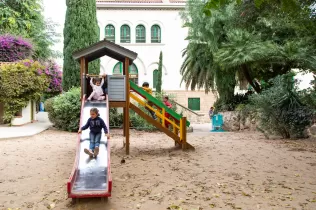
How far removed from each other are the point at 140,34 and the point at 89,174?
2786cm

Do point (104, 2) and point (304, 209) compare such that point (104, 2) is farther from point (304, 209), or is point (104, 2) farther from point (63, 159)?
point (304, 209)

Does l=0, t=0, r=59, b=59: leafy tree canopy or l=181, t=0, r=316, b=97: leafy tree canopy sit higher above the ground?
l=0, t=0, r=59, b=59: leafy tree canopy

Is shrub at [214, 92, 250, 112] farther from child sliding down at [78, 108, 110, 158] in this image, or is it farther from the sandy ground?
child sliding down at [78, 108, 110, 158]

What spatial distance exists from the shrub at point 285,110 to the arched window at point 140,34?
20463mm

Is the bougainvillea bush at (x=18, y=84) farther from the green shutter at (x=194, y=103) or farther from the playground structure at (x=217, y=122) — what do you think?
the green shutter at (x=194, y=103)

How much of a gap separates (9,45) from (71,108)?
874 centimetres

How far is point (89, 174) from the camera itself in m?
6.77

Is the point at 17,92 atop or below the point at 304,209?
atop

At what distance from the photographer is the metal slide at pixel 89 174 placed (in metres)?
5.93

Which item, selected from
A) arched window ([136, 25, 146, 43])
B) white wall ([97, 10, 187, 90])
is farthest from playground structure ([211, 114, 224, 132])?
arched window ([136, 25, 146, 43])

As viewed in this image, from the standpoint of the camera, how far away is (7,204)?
20.4ft

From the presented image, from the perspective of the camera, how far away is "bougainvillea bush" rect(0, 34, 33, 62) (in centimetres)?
2239

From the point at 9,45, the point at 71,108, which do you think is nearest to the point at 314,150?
the point at 71,108

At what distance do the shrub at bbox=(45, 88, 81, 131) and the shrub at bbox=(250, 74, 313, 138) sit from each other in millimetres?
8410
